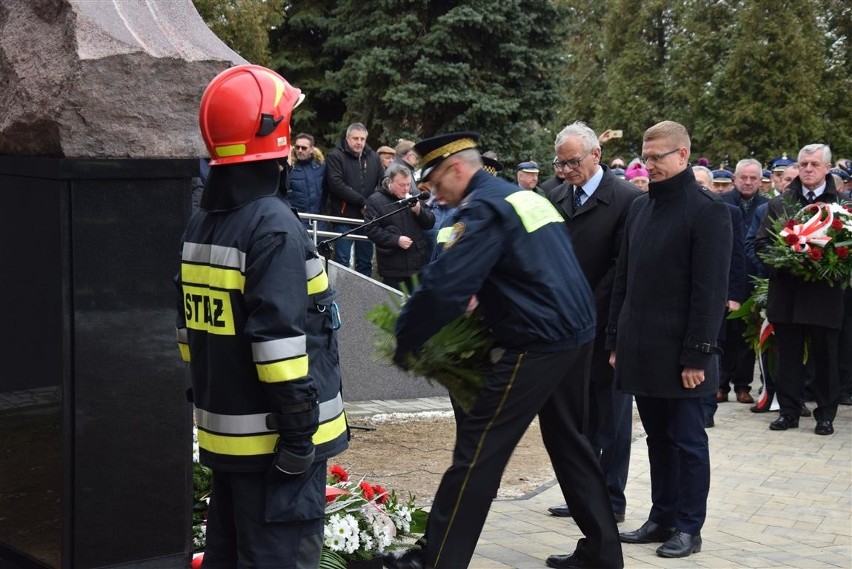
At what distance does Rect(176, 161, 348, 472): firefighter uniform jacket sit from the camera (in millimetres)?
3852

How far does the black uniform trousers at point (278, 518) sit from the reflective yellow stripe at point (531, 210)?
1.68m

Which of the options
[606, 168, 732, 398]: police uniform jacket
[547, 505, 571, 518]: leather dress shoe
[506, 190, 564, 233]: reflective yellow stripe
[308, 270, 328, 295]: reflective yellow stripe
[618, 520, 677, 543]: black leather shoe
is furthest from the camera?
[547, 505, 571, 518]: leather dress shoe

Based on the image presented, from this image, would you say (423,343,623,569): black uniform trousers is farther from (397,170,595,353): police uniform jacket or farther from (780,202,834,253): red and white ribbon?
(780,202,834,253): red and white ribbon

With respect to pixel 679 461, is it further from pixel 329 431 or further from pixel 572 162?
pixel 329 431

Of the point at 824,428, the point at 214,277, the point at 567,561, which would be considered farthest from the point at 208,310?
the point at 824,428

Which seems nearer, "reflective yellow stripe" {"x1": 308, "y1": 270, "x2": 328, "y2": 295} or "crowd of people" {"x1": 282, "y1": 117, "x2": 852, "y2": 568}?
"reflective yellow stripe" {"x1": 308, "y1": 270, "x2": 328, "y2": 295}

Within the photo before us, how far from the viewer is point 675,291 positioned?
6414 mm

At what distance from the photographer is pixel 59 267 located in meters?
4.96

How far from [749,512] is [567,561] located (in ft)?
6.35

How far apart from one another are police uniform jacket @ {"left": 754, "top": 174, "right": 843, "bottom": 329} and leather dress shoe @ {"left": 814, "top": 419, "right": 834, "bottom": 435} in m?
0.85

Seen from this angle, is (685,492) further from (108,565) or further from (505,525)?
(108,565)

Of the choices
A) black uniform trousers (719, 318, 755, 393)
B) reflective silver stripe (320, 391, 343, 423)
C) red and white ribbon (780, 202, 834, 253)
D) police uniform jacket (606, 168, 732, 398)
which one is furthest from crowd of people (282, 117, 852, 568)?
black uniform trousers (719, 318, 755, 393)

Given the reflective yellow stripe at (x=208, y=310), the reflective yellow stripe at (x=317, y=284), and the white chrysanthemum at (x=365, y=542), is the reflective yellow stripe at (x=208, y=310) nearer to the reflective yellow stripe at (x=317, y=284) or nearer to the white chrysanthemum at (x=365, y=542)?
the reflective yellow stripe at (x=317, y=284)

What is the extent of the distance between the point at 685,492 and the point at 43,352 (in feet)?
11.4
